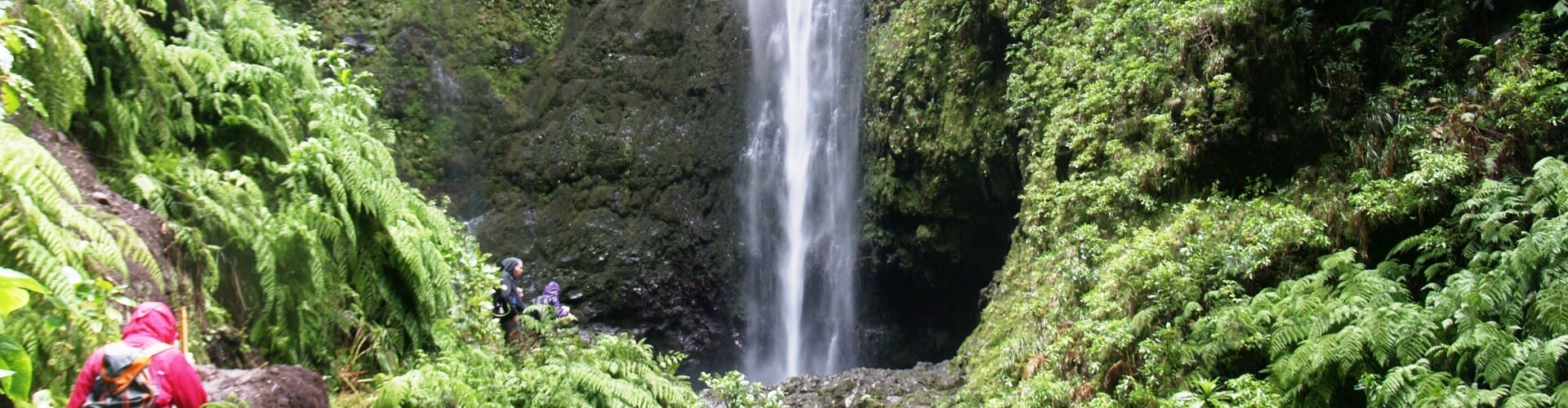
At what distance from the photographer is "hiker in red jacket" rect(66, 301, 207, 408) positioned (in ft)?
10.0

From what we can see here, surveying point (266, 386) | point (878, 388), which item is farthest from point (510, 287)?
point (878, 388)

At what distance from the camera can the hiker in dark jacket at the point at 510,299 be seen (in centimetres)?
738

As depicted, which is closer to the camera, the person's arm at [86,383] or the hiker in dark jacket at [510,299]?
the person's arm at [86,383]

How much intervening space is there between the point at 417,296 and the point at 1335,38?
632 centimetres

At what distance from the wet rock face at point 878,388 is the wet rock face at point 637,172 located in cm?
686

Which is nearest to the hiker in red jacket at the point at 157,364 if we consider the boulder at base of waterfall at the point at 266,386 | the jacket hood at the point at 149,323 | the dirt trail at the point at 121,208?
the jacket hood at the point at 149,323

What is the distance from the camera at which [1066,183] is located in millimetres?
7984

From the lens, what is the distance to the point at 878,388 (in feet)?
32.7

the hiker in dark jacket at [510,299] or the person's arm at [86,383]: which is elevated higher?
the person's arm at [86,383]

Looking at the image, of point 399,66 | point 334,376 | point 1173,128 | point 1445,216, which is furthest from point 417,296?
point 399,66

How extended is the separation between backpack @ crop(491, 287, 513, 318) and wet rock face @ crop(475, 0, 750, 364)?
31.2 ft

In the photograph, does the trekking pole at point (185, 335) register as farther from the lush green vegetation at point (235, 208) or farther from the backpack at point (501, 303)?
the backpack at point (501, 303)

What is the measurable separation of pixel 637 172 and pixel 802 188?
3464 millimetres

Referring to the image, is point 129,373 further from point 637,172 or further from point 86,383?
point 637,172
